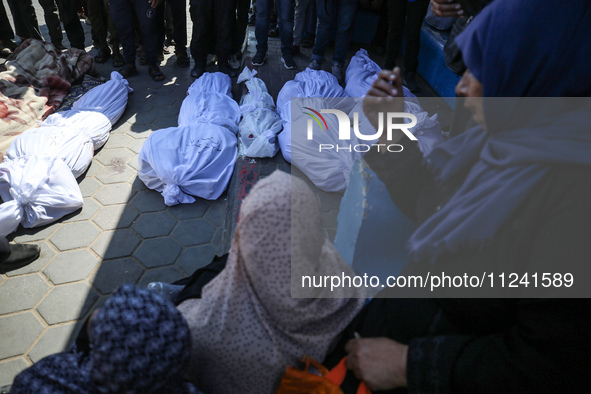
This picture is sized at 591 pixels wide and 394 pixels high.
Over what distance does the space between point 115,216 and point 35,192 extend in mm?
539

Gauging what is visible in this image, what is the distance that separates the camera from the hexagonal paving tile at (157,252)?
267cm

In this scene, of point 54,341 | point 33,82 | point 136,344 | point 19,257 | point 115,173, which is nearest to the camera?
point 136,344

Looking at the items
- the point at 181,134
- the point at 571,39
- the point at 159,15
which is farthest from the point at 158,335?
the point at 159,15

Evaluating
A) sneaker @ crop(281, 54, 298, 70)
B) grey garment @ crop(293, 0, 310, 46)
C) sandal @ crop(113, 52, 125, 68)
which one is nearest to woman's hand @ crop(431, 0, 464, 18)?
sneaker @ crop(281, 54, 298, 70)

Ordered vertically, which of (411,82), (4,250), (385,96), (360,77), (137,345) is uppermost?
(385,96)

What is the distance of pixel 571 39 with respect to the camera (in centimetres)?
101

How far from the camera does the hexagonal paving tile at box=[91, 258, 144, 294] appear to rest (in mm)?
2475

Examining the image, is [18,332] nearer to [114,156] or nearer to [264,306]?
[264,306]

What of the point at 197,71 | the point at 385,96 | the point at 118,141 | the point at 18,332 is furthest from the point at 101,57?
the point at 385,96

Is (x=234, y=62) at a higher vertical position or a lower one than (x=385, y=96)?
lower

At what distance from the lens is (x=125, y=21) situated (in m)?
4.68

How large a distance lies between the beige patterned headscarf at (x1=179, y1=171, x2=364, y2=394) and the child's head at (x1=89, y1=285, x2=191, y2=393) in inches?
6.6

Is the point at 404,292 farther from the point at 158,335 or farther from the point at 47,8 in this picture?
the point at 47,8

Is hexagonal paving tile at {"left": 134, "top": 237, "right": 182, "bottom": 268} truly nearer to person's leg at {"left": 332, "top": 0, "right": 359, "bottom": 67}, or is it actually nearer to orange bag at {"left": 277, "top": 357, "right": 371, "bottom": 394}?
orange bag at {"left": 277, "top": 357, "right": 371, "bottom": 394}
